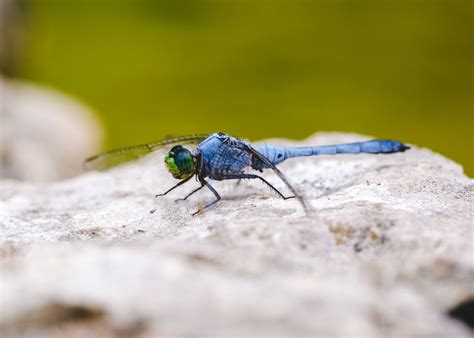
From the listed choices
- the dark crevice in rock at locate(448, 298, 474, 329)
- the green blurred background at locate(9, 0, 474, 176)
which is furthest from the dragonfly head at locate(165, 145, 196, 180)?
the green blurred background at locate(9, 0, 474, 176)

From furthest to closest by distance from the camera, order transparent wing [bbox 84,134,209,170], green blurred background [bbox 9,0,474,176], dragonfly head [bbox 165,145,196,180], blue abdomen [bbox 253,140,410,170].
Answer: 1. green blurred background [bbox 9,0,474,176]
2. transparent wing [bbox 84,134,209,170]
3. blue abdomen [bbox 253,140,410,170]
4. dragonfly head [bbox 165,145,196,180]

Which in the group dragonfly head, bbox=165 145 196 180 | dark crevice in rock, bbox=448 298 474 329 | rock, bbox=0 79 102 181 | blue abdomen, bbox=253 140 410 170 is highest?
dragonfly head, bbox=165 145 196 180

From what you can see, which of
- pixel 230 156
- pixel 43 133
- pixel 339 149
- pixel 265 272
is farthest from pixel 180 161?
pixel 43 133

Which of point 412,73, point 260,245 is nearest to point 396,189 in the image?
point 260,245

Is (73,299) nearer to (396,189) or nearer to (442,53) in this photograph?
(396,189)

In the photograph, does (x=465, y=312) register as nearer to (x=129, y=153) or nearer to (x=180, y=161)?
(x=180, y=161)

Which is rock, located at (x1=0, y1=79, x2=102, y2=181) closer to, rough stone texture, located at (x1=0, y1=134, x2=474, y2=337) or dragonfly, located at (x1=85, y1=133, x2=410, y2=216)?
dragonfly, located at (x1=85, y1=133, x2=410, y2=216)

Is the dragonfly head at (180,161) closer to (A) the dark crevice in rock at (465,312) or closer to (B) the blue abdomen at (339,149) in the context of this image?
(B) the blue abdomen at (339,149)
